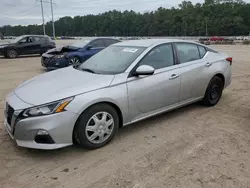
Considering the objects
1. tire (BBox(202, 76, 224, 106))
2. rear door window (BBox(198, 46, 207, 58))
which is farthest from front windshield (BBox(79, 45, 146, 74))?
tire (BBox(202, 76, 224, 106))

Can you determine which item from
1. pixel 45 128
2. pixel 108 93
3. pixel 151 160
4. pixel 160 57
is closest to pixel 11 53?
pixel 160 57

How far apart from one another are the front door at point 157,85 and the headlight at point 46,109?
104 centimetres

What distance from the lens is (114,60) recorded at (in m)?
4.27

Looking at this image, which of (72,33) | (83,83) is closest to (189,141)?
(83,83)

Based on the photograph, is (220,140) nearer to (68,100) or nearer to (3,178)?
(68,100)

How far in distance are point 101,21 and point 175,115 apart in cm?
11401

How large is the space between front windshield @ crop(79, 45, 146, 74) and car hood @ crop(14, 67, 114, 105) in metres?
0.23

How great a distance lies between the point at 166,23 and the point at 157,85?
352 feet

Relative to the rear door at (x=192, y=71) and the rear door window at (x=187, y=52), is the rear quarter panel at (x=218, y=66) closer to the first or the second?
the rear door at (x=192, y=71)

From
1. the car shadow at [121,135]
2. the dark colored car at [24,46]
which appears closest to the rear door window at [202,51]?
the car shadow at [121,135]

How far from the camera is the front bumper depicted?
313 centimetres

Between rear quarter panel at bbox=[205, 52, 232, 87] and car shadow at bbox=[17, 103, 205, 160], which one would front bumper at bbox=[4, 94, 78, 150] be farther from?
rear quarter panel at bbox=[205, 52, 232, 87]

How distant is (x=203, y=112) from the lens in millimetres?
5008

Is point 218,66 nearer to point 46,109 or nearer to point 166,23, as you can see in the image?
point 46,109
